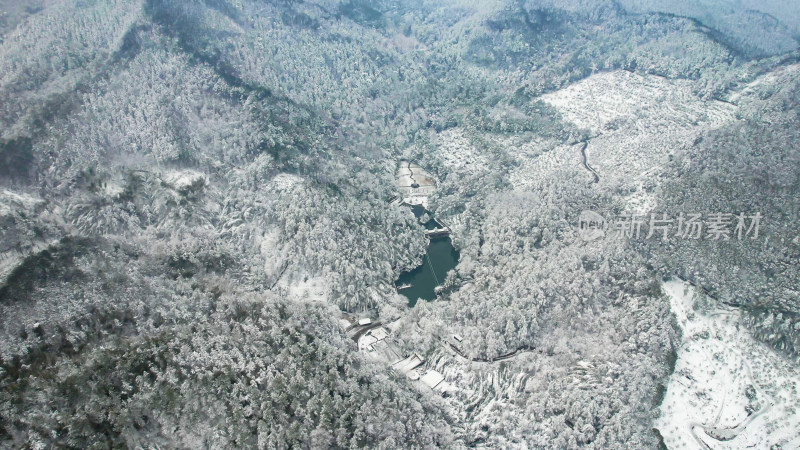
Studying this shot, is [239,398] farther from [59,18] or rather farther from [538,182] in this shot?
[59,18]

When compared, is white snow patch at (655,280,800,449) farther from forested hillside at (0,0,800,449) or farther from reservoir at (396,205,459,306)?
reservoir at (396,205,459,306)

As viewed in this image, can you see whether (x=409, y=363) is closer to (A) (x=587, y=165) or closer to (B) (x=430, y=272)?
(B) (x=430, y=272)

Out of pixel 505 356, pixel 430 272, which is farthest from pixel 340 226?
pixel 505 356

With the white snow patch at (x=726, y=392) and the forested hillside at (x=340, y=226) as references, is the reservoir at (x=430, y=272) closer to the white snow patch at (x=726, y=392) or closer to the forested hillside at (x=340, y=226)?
the forested hillside at (x=340, y=226)

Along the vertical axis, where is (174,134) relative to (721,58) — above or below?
below

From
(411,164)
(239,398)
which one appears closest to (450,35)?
(411,164)

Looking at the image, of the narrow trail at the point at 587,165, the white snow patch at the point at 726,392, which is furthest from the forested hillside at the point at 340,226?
the white snow patch at the point at 726,392
